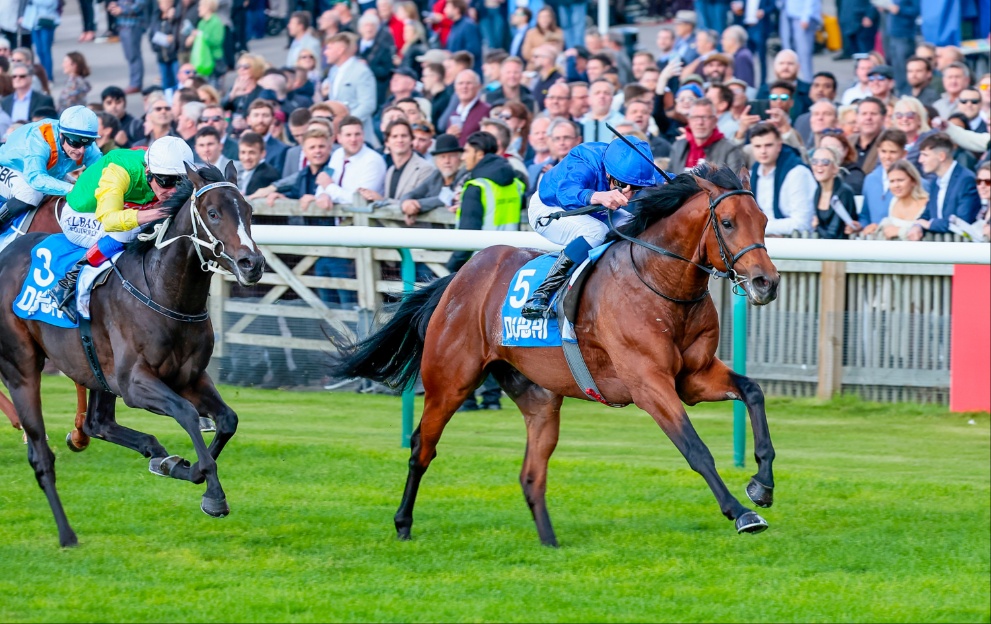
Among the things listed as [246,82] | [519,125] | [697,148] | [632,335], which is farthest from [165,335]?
[246,82]

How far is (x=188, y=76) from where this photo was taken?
596 inches

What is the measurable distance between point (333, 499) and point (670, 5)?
1260cm

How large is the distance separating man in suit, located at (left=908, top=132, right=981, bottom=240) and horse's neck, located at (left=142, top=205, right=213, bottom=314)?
4692 mm

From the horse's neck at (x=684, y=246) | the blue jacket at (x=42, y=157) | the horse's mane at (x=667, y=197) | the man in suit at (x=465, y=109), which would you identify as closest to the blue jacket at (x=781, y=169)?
the man in suit at (x=465, y=109)

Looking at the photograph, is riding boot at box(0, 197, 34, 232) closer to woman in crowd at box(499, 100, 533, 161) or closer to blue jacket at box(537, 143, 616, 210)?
blue jacket at box(537, 143, 616, 210)

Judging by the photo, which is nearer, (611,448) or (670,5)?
(611,448)

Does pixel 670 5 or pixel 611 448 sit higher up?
pixel 670 5

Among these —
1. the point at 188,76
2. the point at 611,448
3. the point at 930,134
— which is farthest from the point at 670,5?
the point at 611,448

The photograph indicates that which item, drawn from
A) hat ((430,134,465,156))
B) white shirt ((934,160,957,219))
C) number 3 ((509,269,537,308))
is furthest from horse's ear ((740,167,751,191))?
hat ((430,134,465,156))

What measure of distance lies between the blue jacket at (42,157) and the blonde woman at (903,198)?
4.72 metres

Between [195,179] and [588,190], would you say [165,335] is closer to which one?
[195,179]

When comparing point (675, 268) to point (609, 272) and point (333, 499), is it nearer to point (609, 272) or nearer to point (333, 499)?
point (609, 272)

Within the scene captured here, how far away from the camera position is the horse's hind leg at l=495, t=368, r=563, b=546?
21.0 feet

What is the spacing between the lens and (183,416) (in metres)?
6.06
